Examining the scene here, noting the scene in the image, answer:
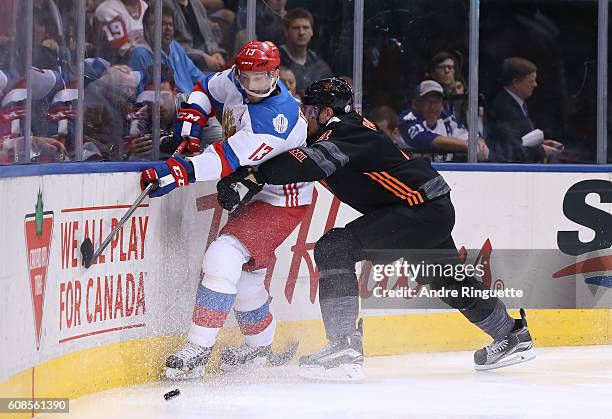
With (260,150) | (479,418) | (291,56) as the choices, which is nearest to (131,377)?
(260,150)

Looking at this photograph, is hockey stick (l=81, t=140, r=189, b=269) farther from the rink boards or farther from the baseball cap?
the baseball cap

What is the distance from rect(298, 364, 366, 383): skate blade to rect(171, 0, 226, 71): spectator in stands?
1.47 m

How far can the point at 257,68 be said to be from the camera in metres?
5.20

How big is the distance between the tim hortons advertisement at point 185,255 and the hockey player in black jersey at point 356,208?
0.38 m

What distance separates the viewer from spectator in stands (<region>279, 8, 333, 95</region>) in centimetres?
641

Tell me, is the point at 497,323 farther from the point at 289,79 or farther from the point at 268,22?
the point at 268,22

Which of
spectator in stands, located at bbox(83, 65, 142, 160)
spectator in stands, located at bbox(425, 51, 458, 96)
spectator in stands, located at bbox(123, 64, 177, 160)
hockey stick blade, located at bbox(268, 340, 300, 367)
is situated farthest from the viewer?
spectator in stands, located at bbox(425, 51, 458, 96)

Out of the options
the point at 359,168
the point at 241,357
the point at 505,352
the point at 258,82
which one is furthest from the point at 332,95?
the point at 505,352

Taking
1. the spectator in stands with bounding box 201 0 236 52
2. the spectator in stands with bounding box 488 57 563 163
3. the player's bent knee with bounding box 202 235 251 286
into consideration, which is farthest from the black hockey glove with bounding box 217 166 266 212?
the spectator in stands with bounding box 488 57 563 163

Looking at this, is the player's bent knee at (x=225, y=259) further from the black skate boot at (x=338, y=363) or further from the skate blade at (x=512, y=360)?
the skate blade at (x=512, y=360)

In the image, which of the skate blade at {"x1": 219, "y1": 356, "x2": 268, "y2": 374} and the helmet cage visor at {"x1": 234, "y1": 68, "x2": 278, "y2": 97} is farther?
the skate blade at {"x1": 219, "y1": 356, "x2": 268, "y2": 374}

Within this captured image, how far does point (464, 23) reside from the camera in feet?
22.2

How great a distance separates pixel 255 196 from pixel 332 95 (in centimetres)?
51

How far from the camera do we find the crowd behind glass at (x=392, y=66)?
17.4 feet
